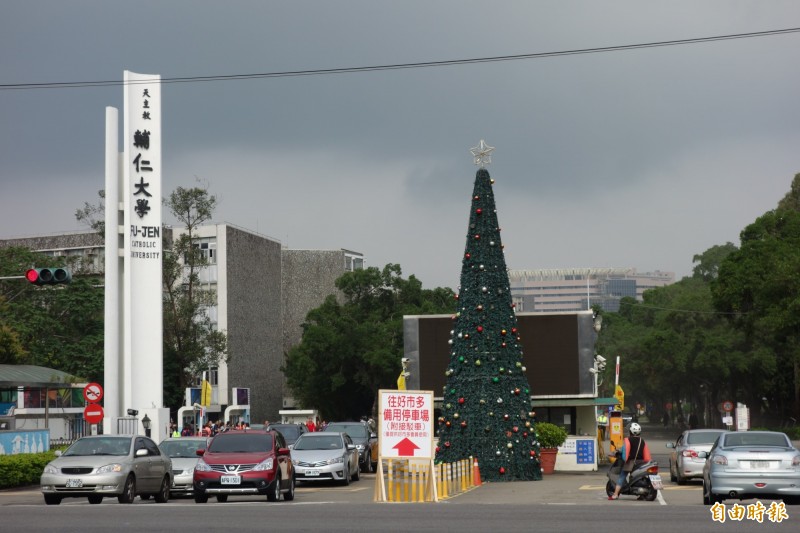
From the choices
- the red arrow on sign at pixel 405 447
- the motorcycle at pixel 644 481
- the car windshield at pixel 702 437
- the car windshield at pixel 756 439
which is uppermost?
the car windshield at pixel 756 439

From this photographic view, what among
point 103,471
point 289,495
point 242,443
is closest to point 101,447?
point 103,471

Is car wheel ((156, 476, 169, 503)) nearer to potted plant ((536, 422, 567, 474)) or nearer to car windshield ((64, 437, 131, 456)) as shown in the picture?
car windshield ((64, 437, 131, 456))

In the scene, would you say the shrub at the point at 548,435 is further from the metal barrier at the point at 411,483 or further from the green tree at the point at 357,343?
the green tree at the point at 357,343

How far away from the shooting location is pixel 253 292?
96875 millimetres

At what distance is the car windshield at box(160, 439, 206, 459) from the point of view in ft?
99.7

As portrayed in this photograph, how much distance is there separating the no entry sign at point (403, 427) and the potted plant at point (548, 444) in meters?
12.0

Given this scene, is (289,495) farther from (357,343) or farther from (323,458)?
(357,343)

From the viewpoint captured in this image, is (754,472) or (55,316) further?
(55,316)

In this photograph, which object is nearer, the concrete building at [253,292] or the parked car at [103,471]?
the parked car at [103,471]

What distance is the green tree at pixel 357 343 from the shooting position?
269 feet

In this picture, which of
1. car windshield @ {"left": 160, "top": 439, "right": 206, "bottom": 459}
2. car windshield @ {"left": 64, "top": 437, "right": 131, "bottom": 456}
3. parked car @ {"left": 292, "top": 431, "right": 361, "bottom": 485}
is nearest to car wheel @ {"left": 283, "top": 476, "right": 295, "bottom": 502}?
car windshield @ {"left": 64, "top": 437, "right": 131, "bottom": 456}

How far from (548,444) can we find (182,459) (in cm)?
1302

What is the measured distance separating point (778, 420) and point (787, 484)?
77255 mm

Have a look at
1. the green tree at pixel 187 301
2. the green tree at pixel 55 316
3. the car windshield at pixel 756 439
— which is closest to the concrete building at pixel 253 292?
the green tree at pixel 55 316
